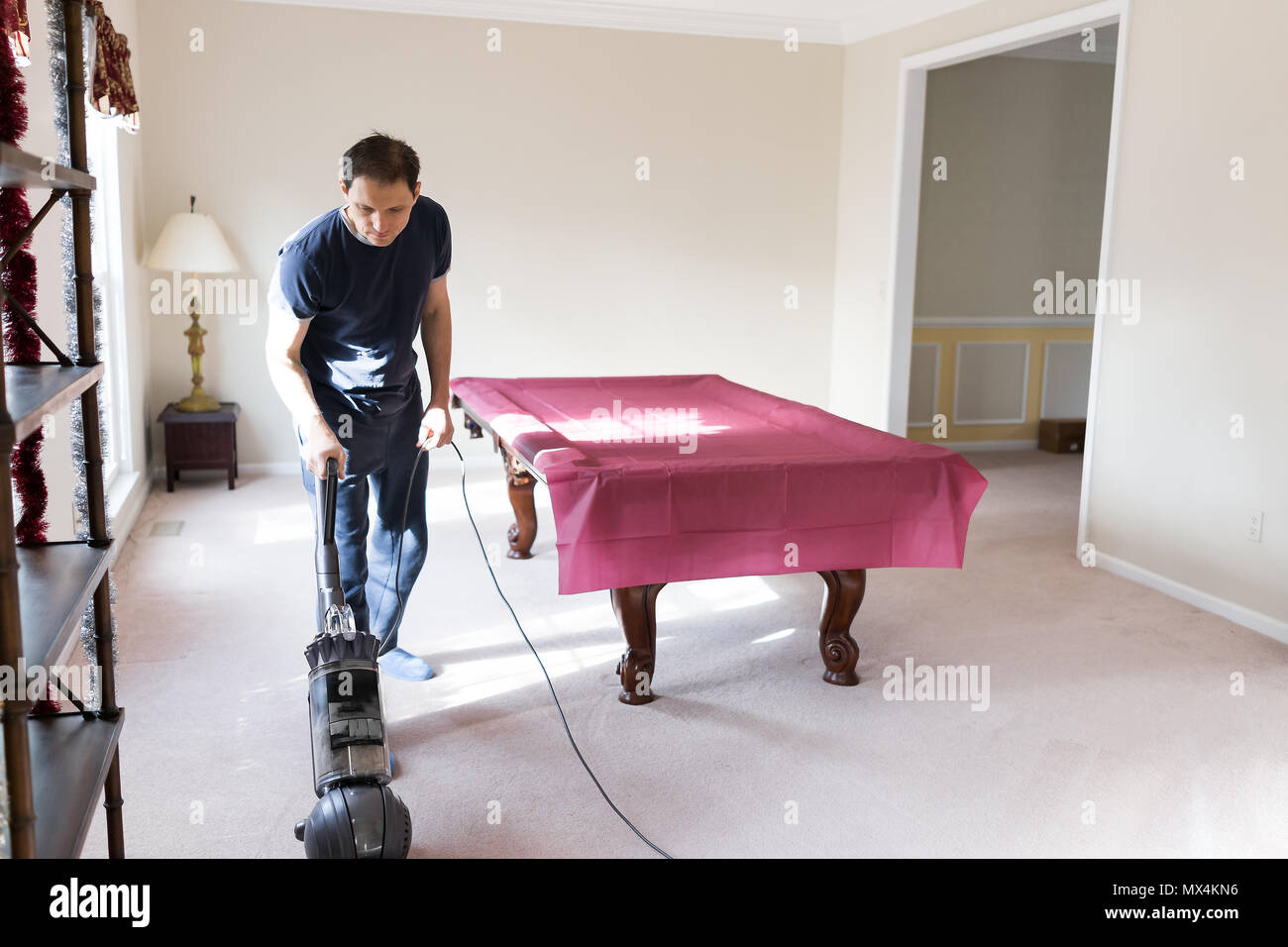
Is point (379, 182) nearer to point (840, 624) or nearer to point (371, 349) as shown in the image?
point (371, 349)

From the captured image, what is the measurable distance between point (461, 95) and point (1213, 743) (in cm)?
469

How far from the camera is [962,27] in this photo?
5164 mm

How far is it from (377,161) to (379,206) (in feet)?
0.30

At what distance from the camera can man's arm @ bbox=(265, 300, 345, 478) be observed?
7.03 ft

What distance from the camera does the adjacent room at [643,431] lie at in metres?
2.20

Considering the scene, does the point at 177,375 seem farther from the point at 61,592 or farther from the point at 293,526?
the point at 61,592

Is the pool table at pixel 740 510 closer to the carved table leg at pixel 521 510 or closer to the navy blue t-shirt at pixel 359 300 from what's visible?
the navy blue t-shirt at pixel 359 300

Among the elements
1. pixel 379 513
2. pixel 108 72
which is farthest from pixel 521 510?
pixel 108 72

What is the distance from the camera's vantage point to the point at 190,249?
510 centimetres

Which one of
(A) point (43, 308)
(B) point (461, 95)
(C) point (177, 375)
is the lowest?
(C) point (177, 375)

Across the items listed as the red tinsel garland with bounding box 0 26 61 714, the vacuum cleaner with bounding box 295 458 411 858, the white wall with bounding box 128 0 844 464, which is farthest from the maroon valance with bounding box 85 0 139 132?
the vacuum cleaner with bounding box 295 458 411 858

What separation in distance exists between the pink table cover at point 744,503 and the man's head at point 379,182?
661mm

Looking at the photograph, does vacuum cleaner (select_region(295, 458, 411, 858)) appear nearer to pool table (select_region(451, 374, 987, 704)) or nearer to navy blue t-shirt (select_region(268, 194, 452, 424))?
pool table (select_region(451, 374, 987, 704))
